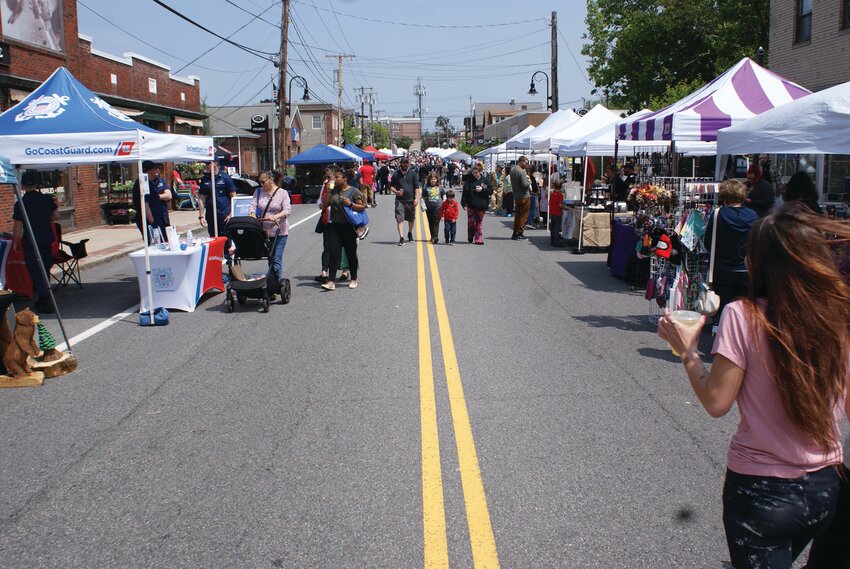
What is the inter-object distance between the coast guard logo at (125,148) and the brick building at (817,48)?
13872 millimetres

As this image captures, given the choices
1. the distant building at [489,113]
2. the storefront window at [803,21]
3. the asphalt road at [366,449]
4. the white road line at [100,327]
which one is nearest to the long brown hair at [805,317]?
the asphalt road at [366,449]

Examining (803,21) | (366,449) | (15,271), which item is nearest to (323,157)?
(803,21)

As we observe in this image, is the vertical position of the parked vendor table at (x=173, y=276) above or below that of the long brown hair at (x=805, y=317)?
below

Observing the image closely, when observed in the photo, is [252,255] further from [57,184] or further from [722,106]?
[57,184]

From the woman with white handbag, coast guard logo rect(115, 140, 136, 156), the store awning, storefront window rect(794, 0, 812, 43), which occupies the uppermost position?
storefront window rect(794, 0, 812, 43)

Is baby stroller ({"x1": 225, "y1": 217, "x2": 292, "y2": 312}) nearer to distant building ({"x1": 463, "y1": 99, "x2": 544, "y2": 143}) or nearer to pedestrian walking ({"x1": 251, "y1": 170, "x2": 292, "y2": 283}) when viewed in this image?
pedestrian walking ({"x1": 251, "y1": 170, "x2": 292, "y2": 283})

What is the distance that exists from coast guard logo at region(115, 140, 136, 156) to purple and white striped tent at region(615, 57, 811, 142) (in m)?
7.49

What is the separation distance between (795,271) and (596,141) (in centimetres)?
1500

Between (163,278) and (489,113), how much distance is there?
12203cm

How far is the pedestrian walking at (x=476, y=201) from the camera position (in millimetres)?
17922

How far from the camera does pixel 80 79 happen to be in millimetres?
22797

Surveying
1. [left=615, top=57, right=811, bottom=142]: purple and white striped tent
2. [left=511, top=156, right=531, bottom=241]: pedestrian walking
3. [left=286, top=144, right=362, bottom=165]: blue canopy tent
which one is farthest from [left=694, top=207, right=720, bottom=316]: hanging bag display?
[left=286, top=144, right=362, bottom=165]: blue canopy tent

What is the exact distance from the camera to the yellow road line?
155 inches

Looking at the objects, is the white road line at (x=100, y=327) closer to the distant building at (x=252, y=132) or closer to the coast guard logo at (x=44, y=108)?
the coast guard logo at (x=44, y=108)
